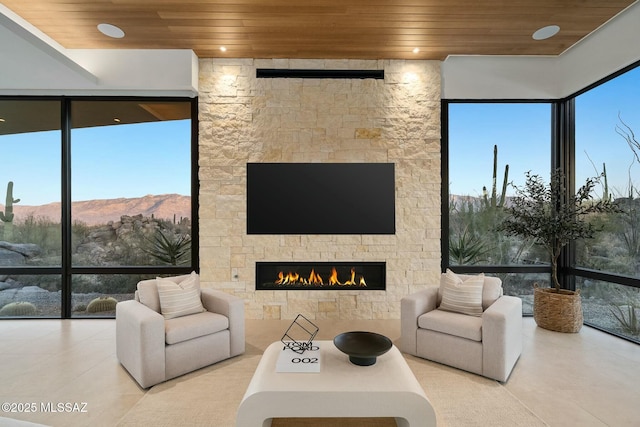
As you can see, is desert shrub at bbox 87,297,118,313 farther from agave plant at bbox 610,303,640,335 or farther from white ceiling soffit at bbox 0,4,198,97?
agave plant at bbox 610,303,640,335

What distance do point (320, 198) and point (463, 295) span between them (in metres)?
2.02

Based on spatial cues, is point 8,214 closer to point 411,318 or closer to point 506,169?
point 411,318

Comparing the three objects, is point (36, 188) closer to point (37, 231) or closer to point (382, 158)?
point (37, 231)

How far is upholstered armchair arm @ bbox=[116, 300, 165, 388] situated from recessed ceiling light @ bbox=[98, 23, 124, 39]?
2.95m

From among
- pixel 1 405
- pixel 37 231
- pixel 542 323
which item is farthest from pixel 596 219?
pixel 37 231

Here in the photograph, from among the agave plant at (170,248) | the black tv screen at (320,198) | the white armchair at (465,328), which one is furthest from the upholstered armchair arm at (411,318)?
the agave plant at (170,248)

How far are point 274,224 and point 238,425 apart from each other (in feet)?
8.56

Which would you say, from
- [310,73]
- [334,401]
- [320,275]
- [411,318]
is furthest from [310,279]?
[310,73]

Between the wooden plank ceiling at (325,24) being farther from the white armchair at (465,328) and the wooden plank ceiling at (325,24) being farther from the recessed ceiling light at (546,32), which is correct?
the white armchair at (465,328)

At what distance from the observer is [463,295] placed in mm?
3057

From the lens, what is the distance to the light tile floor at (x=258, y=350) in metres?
2.16

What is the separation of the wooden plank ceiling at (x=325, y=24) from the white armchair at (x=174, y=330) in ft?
8.69

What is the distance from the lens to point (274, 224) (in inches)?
162

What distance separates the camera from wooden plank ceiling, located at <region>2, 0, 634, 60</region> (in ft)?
9.80
